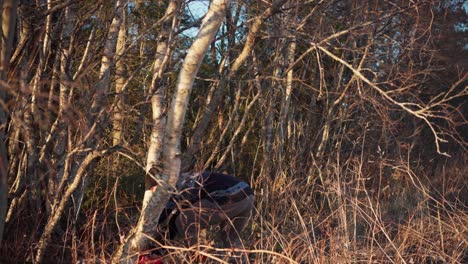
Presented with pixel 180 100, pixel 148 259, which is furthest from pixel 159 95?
pixel 148 259

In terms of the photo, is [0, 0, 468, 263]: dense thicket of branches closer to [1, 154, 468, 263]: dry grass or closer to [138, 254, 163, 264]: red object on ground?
[1, 154, 468, 263]: dry grass

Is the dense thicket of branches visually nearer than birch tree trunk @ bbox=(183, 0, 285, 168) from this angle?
Yes

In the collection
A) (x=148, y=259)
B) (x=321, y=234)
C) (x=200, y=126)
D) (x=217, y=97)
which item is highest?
(x=217, y=97)

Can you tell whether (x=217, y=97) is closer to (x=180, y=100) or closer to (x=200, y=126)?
(x=200, y=126)

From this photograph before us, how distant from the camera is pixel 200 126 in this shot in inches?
234

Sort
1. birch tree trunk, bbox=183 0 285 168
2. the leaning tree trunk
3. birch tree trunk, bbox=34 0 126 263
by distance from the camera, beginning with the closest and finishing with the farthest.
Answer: the leaning tree trunk, birch tree trunk, bbox=34 0 126 263, birch tree trunk, bbox=183 0 285 168

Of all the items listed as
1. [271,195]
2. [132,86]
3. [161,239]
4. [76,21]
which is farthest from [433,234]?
[76,21]

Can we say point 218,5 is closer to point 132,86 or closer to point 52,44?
point 52,44

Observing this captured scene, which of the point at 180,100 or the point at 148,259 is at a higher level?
the point at 180,100

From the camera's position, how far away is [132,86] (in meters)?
7.38

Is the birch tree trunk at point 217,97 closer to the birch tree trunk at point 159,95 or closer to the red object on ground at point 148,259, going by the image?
the birch tree trunk at point 159,95

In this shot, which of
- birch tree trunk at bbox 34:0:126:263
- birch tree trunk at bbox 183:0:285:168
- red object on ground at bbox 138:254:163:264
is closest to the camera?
red object on ground at bbox 138:254:163:264

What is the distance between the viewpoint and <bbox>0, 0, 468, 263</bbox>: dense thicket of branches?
15.7 feet

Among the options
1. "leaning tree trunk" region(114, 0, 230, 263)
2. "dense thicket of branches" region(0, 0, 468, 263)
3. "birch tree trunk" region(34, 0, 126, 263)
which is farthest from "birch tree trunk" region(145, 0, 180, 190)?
"birch tree trunk" region(34, 0, 126, 263)
